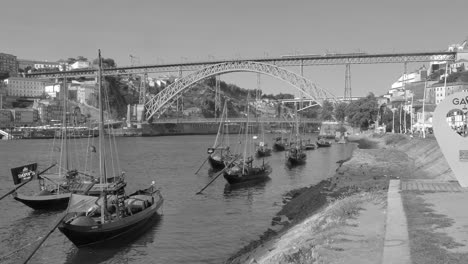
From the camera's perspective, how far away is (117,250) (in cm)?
2025

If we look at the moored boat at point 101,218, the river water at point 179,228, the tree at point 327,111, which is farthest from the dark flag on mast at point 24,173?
the tree at point 327,111

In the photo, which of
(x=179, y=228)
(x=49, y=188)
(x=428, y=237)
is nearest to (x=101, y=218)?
(x=179, y=228)

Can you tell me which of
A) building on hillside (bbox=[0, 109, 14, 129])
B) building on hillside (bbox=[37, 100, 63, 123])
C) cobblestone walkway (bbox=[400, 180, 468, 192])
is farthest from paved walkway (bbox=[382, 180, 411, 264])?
building on hillside (bbox=[37, 100, 63, 123])

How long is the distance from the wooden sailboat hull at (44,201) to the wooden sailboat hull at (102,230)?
291 inches

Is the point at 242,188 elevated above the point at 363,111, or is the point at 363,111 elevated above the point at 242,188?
the point at 363,111

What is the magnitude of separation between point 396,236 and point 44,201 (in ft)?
71.3

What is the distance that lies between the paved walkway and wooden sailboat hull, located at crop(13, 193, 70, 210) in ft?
62.3

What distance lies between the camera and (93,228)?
1989 centimetres

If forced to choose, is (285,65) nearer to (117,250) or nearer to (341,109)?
(341,109)

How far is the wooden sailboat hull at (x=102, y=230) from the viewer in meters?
19.5

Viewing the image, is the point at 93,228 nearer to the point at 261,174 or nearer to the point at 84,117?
the point at 261,174

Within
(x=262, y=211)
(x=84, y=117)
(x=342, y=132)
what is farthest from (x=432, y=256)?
(x=84, y=117)

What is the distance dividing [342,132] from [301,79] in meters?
20.4

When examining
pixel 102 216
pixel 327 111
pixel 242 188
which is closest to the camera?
pixel 102 216
